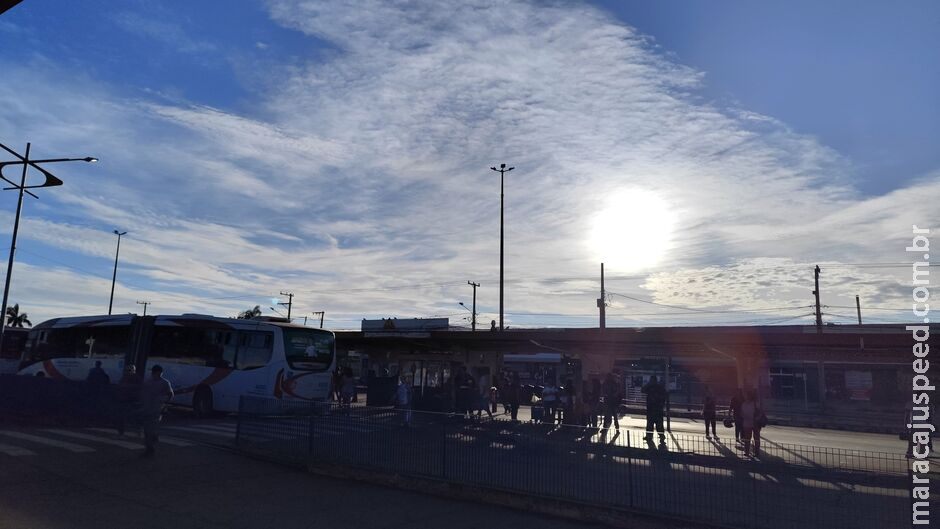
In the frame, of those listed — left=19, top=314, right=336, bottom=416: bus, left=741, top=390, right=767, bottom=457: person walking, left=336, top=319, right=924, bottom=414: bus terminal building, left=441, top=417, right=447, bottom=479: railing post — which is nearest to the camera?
left=441, top=417, right=447, bottom=479: railing post

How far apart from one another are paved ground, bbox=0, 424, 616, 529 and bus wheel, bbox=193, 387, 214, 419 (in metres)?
9.44

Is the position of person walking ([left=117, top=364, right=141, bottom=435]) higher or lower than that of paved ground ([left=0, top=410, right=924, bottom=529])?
higher

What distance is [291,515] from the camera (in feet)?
27.2

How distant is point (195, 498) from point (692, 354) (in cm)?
2956

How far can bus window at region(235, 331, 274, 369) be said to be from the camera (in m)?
21.5

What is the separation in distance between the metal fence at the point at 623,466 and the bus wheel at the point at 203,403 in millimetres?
11009

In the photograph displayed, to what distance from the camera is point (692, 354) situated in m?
33.9

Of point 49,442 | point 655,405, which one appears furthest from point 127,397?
point 655,405

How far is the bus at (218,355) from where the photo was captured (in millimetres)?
21500

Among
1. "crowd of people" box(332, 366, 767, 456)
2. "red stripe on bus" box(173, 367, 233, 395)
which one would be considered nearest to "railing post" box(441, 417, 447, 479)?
"crowd of people" box(332, 366, 767, 456)

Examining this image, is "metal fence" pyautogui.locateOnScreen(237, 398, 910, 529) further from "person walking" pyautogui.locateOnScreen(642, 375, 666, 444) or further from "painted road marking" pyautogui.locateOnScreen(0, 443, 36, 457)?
"person walking" pyautogui.locateOnScreen(642, 375, 666, 444)

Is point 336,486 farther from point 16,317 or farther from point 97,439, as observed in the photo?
point 16,317

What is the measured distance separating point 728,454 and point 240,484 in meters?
7.25

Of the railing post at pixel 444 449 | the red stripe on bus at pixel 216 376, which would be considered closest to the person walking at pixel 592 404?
the railing post at pixel 444 449
